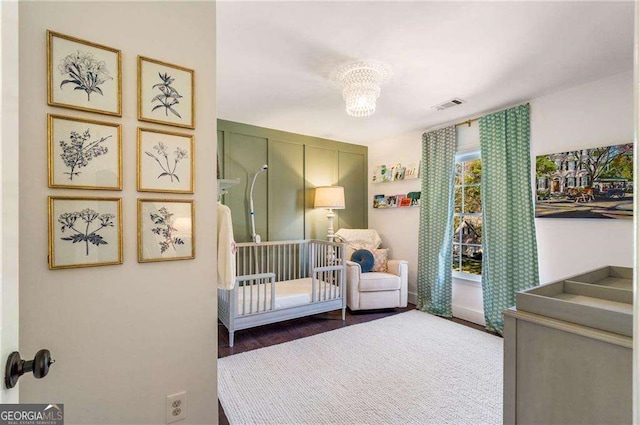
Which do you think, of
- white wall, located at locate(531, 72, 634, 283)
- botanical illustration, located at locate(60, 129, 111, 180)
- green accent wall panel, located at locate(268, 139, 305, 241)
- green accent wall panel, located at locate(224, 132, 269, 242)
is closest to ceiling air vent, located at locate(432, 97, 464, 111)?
white wall, located at locate(531, 72, 634, 283)

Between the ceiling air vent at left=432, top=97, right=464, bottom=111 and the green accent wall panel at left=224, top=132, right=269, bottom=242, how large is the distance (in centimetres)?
207

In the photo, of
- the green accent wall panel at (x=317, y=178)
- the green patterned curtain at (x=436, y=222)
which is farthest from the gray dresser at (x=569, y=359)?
the green accent wall panel at (x=317, y=178)

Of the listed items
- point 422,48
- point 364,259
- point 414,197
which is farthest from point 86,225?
point 414,197

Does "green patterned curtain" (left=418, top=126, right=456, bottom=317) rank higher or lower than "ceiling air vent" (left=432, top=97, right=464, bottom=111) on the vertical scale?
lower

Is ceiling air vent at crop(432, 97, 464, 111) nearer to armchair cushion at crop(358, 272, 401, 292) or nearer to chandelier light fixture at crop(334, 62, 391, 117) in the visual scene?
chandelier light fixture at crop(334, 62, 391, 117)

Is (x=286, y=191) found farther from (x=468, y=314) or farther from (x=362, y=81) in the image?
(x=468, y=314)

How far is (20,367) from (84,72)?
102 centimetres

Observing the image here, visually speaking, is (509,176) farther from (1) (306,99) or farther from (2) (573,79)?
(1) (306,99)

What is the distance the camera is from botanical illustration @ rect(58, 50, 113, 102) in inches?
42.3

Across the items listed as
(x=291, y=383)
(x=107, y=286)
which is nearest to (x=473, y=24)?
(x=107, y=286)

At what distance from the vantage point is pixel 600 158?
7.73ft

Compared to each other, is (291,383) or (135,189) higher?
(135,189)

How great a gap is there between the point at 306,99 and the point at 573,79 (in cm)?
224

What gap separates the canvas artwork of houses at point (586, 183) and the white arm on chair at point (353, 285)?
1.93 m
